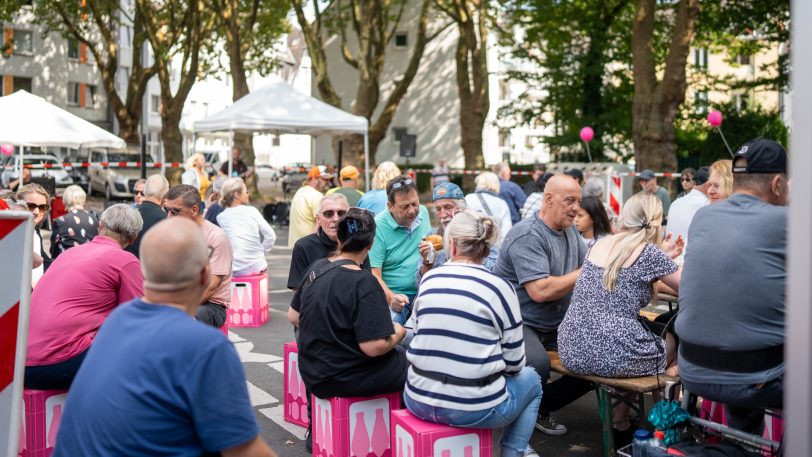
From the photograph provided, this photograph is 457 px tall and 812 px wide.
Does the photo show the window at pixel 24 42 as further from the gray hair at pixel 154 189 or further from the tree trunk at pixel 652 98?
the gray hair at pixel 154 189

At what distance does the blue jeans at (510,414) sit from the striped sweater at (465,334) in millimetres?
45

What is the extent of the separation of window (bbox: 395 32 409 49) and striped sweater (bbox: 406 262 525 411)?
45.9m

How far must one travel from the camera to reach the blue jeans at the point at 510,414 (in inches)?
191

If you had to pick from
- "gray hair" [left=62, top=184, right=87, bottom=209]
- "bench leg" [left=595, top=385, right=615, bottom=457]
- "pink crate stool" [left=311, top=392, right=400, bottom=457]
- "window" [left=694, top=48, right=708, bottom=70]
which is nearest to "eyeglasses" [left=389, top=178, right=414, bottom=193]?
"pink crate stool" [left=311, top=392, right=400, bottom=457]

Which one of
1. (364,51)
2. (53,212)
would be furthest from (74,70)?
(53,212)

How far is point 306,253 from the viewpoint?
700 centimetres

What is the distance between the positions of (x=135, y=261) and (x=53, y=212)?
7.03 metres

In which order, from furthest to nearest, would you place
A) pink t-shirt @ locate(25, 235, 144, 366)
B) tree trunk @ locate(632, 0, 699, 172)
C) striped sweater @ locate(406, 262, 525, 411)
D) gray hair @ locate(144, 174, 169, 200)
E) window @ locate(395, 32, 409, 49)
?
window @ locate(395, 32, 409, 49)
tree trunk @ locate(632, 0, 699, 172)
gray hair @ locate(144, 174, 169, 200)
pink t-shirt @ locate(25, 235, 144, 366)
striped sweater @ locate(406, 262, 525, 411)

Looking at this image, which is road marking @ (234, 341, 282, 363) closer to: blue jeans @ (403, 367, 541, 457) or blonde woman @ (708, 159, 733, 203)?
blue jeans @ (403, 367, 541, 457)

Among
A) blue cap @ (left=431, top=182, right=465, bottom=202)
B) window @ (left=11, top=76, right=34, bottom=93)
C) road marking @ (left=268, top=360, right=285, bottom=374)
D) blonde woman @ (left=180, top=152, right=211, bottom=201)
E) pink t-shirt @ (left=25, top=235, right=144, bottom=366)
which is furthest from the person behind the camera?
window @ (left=11, top=76, right=34, bottom=93)

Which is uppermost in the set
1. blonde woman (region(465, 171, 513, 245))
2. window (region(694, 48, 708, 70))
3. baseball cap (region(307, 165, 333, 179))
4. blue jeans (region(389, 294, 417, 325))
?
window (region(694, 48, 708, 70))

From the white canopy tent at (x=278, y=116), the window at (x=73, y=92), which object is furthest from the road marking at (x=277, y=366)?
the window at (x=73, y=92)

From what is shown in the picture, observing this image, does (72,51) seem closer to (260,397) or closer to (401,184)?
(260,397)

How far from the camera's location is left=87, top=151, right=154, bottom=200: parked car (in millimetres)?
34969
